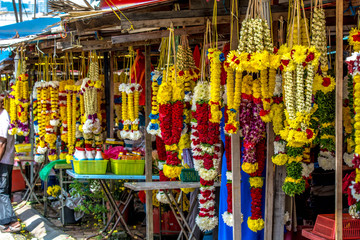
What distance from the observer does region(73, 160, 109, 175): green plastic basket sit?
7.40m

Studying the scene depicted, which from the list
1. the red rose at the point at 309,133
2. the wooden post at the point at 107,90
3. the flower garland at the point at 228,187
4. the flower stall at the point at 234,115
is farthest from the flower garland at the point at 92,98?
the red rose at the point at 309,133

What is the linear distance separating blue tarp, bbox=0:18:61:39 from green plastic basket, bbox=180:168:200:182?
10.3ft

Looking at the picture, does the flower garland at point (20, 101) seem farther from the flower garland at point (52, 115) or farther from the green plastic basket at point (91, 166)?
the green plastic basket at point (91, 166)

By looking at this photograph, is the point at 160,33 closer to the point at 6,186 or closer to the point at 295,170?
the point at 295,170

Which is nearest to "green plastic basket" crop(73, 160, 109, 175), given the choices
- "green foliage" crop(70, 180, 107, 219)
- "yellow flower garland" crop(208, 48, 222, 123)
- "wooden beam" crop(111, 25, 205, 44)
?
"green foliage" crop(70, 180, 107, 219)

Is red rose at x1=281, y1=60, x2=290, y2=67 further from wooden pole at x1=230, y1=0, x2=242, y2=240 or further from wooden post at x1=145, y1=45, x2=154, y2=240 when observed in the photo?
wooden post at x1=145, y1=45, x2=154, y2=240

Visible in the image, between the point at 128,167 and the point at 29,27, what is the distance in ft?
8.52

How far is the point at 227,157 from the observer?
17.7 feet

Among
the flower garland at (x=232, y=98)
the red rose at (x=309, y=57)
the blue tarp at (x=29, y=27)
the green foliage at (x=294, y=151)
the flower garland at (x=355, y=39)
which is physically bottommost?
the green foliage at (x=294, y=151)

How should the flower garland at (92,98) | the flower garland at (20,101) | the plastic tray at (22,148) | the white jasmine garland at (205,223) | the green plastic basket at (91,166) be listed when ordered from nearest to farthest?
the white jasmine garland at (205,223), the green plastic basket at (91,166), the flower garland at (92,98), the flower garland at (20,101), the plastic tray at (22,148)

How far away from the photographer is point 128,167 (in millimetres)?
7430

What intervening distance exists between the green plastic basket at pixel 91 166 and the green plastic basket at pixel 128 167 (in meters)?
0.19

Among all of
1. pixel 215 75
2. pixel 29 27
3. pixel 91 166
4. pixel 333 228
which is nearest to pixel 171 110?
pixel 215 75

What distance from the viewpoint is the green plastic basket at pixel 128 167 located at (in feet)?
24.3
